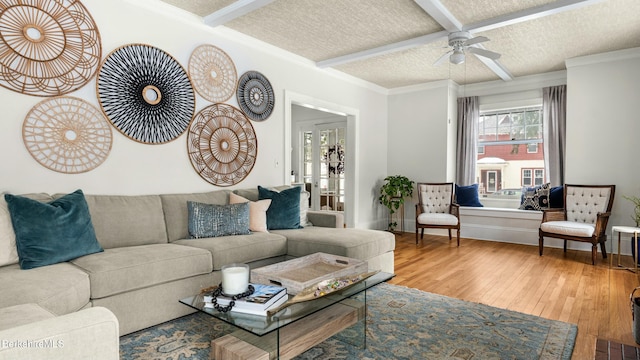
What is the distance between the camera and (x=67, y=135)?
2.83 metres

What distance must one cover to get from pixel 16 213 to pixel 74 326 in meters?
1.68

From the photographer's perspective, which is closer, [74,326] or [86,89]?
[74,326]

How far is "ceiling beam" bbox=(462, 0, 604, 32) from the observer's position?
3.14m

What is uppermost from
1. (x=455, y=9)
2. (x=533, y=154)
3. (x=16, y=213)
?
(x=455, y=9)

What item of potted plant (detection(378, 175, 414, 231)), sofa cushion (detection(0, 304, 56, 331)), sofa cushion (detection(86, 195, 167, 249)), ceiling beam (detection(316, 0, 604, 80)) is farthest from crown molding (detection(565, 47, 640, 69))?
sofa cushion (detection(0, 304, 56, 331))

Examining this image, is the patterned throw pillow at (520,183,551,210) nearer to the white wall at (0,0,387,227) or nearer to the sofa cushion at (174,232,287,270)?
the white wall at (0,0,387,227)

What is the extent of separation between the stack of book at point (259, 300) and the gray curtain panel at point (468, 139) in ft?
17.1

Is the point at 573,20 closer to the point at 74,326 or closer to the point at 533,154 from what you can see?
the point at 533,154

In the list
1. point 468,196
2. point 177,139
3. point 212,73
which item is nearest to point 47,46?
point 177,139

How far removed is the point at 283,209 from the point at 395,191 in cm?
284

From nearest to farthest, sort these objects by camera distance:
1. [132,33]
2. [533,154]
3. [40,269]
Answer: [40,269], [132,33], [533,154]

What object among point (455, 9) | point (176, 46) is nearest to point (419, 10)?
point (455, 9)

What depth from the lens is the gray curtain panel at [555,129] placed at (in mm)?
5453

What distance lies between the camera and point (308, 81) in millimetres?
4961
